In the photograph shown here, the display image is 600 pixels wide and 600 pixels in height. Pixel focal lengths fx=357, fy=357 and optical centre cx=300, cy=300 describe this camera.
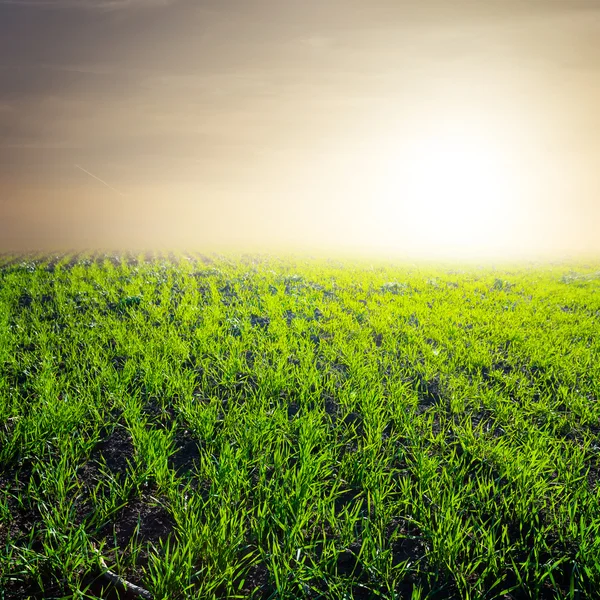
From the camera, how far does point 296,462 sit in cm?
338

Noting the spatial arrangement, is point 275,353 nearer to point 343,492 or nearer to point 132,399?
point 132,399

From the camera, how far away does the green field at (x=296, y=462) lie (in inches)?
95.0

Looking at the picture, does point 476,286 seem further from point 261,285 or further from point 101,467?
point 101,467

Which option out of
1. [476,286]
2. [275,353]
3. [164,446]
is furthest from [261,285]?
[164,446]

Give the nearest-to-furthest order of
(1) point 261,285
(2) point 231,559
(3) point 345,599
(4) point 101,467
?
1. (3) point 345,599
2. (2) point 231,559
3. (4) point 101,467
4. (1) point 261,285

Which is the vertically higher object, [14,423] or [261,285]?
[261,285]

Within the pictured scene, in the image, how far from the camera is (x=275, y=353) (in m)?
6.09

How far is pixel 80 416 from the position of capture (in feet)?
12.8

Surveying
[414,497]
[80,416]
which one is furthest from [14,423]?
[414,497]

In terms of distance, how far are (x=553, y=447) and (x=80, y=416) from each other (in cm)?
509

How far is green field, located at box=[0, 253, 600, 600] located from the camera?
2.41 m

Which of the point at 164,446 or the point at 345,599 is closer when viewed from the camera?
the point at 345,599

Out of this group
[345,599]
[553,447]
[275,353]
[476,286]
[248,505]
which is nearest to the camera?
[345,599]

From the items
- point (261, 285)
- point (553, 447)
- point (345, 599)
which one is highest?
point (261, 285)
